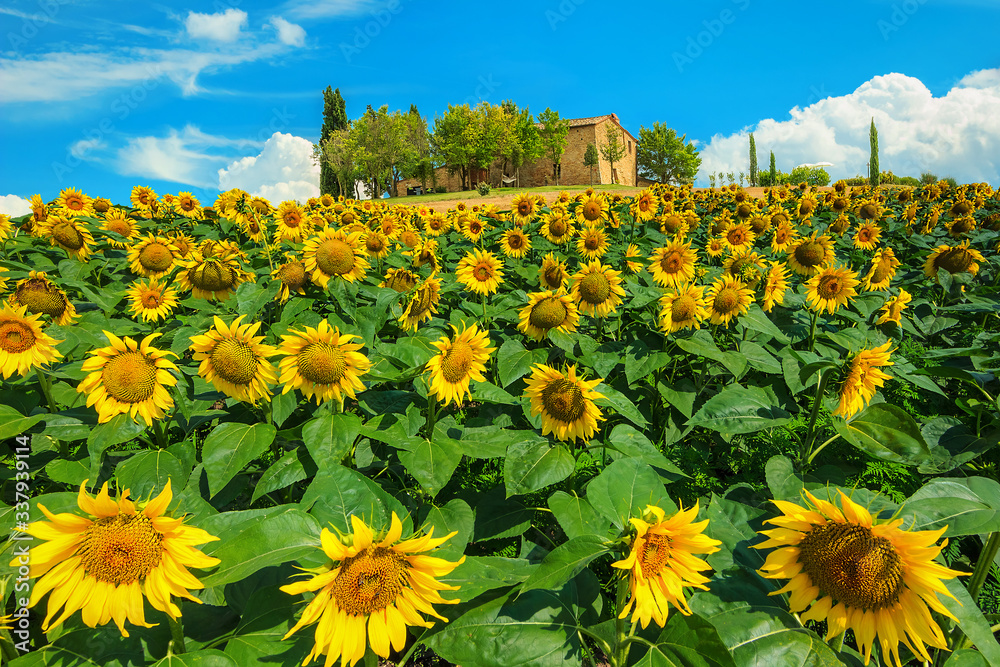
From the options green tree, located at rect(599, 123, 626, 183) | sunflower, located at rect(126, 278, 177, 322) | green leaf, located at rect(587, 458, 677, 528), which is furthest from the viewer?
green tree, located at rect(599, 123, 626, 183)

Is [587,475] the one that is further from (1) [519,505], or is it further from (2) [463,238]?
(2) [463,238]

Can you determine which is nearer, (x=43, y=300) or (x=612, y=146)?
(x=43, y=300)

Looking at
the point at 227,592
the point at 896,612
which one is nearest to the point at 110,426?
the point at 227,592

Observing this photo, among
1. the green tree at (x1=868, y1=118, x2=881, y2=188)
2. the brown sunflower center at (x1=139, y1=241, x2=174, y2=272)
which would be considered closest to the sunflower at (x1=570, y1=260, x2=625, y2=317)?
the brown sunflower center at (x1=139, y1=241, x2=174, y2=272)

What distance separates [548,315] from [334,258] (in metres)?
1.86

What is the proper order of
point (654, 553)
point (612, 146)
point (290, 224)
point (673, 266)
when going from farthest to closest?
point (612, 146)
point (290, 224)
point (673, 266)
point (654, 553)

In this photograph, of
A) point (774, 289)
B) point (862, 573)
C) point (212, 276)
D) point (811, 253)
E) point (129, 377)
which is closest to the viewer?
point (862, 573)

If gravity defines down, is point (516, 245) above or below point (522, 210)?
below

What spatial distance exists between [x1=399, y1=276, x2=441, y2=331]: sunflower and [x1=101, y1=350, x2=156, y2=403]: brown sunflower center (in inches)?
65.0

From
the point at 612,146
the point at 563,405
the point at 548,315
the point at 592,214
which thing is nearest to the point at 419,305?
the point at 548,315

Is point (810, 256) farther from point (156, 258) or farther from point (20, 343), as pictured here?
point (156, 258)

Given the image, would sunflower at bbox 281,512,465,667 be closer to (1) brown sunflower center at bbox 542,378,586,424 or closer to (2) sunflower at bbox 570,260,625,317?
(1) brown sunflower center at bbox 542,378,586,424

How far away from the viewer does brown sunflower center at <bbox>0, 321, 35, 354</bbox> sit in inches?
107

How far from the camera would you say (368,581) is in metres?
1.31
